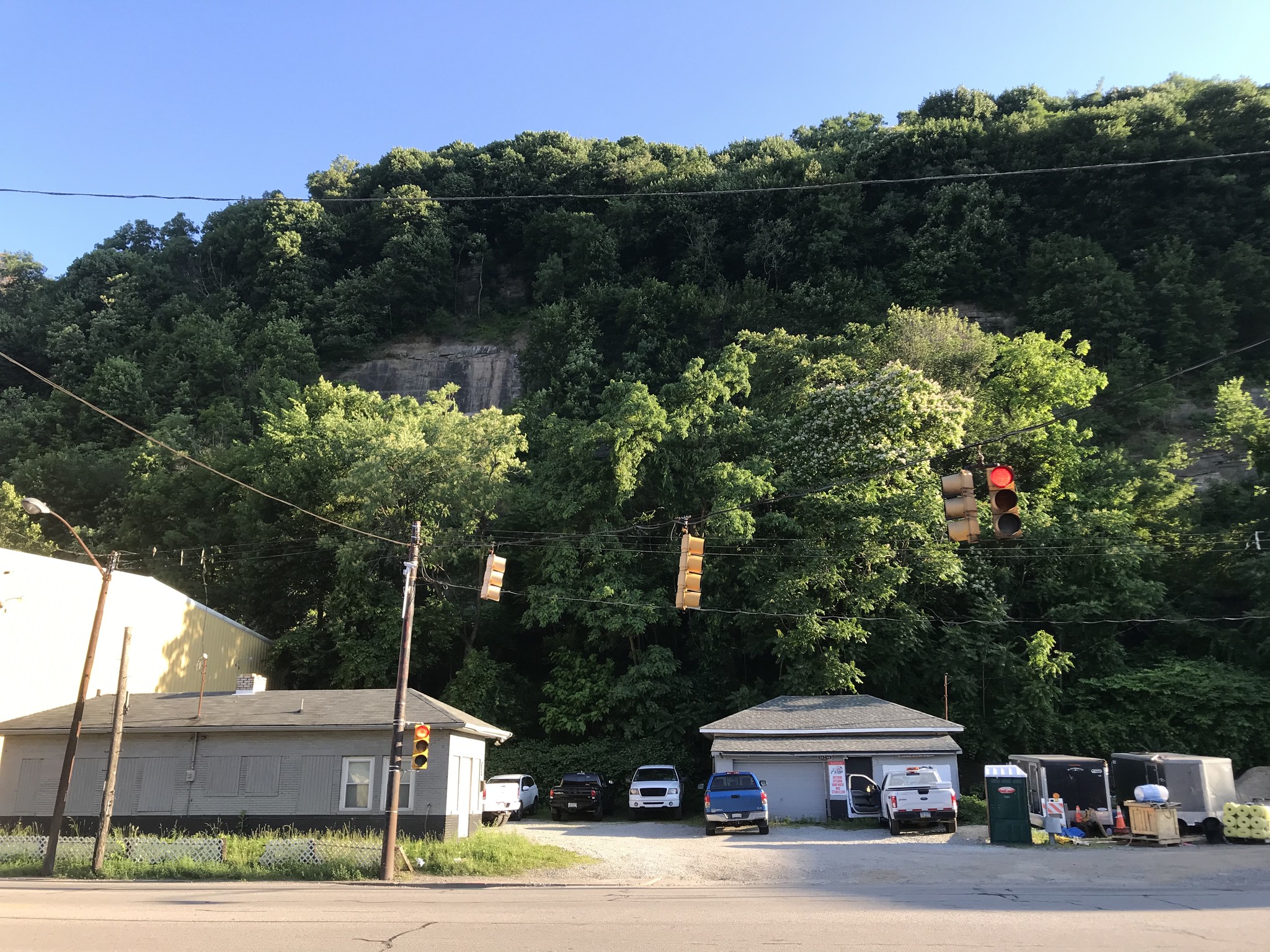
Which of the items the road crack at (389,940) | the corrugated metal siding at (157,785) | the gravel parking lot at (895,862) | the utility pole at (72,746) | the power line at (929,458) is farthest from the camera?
the corrugated metal siding at (157,785)

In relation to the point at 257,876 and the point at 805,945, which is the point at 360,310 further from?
the point at 805,945

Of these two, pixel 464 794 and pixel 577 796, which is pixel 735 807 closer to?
pixel 464 794

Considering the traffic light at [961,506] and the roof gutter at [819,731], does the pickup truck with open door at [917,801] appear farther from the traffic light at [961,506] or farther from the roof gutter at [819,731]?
the traffic light at [961,506]

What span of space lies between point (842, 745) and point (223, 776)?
1915 centimetres

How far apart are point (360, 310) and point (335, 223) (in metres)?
11.9

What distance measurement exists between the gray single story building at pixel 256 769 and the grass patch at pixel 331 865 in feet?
7.17

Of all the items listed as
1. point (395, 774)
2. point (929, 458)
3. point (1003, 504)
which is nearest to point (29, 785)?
point (395, 774)

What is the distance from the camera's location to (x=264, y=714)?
2400 centimetres

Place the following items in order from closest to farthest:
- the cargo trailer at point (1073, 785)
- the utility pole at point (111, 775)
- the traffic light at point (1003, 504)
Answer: the traffic light at point (1003, 504) < the utility pole at point (111, 775) < the cargo trailer at point (1073, 785)

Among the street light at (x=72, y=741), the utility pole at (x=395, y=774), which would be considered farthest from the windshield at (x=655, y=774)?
the street light at (x=72, y=741)

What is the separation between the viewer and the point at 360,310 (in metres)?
68.0

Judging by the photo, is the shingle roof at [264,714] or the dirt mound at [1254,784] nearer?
the shingle roof at [264,714]

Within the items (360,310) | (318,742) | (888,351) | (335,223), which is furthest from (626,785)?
(335,223)

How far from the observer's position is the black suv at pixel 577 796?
31359mm
